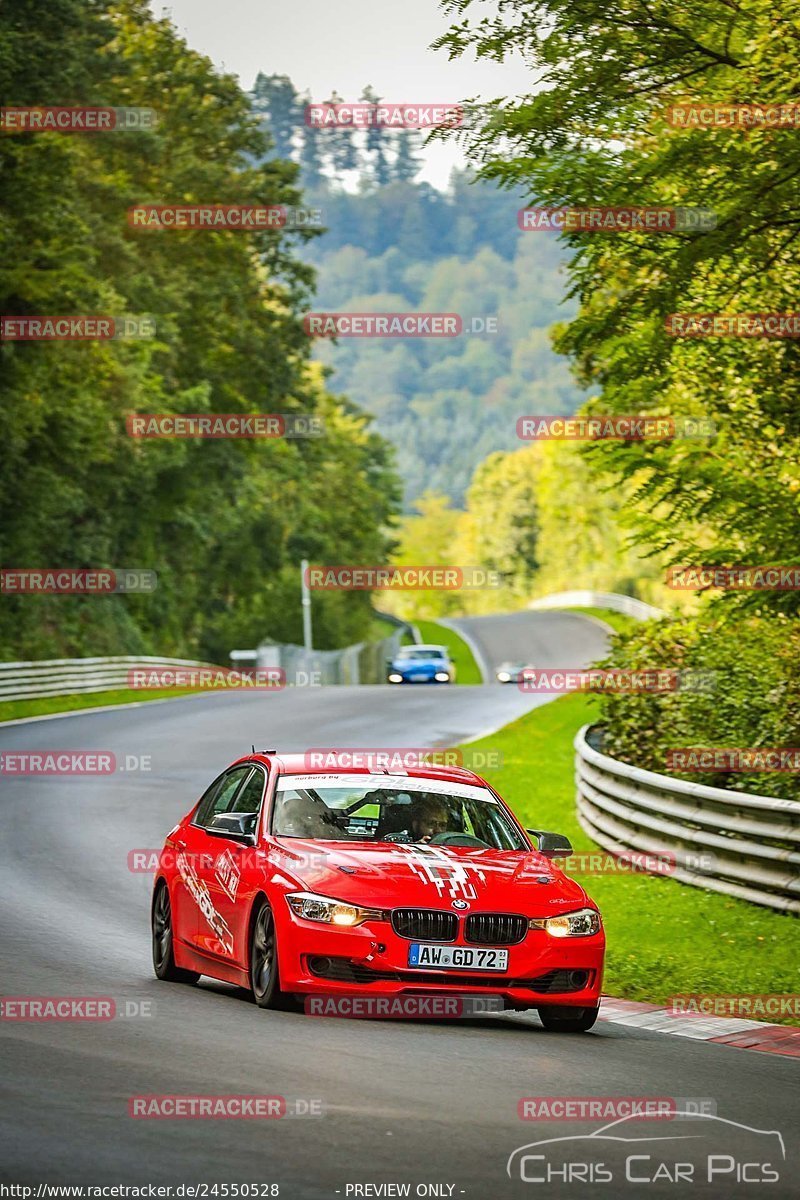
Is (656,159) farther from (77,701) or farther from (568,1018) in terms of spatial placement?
(77,701)

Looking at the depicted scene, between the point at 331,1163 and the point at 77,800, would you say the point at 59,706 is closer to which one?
the point at 77,800

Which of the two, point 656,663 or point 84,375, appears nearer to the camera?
point 656,663

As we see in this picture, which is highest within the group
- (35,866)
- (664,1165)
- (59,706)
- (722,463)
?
(722,463)

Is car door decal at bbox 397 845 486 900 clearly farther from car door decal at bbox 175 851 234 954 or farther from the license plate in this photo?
car door decal at bbox 175 851 234 954

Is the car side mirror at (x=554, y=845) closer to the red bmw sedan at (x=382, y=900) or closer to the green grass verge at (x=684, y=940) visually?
the red bmw sedan at (x=382, y=900)

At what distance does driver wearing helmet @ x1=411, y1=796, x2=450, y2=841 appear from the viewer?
11.0 meters

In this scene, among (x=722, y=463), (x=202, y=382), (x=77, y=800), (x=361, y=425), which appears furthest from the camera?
(x=361, y=425)

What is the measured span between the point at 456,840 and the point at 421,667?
54.5 metres

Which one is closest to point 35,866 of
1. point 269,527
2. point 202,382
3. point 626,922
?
point 626,922

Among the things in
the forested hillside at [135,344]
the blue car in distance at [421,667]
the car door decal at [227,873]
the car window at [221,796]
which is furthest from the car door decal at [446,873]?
the blue car in distance at [421,667]

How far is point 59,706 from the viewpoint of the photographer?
44.2 meters

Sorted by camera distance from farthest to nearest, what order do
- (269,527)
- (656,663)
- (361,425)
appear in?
(361,425) < (269,527) < (656,663)

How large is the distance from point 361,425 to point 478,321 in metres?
85.5

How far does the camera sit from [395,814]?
11.0 meters
